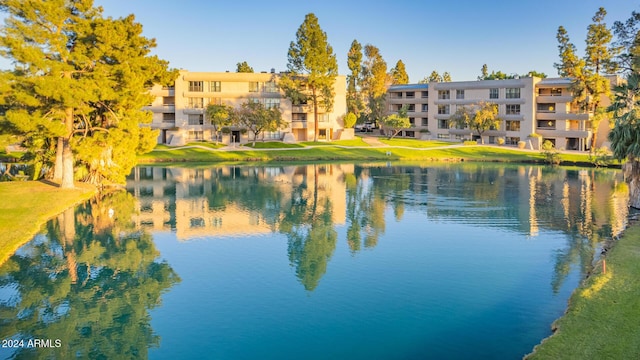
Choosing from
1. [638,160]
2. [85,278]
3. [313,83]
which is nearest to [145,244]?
[85,278]

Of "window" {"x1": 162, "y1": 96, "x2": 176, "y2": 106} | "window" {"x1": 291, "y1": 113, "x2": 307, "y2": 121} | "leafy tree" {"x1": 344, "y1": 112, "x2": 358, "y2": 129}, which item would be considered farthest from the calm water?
"leafy tree" {"x1": 344, "y1": 112, "x2": 358, "y2": 129}

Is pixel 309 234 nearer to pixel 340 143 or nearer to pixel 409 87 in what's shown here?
pixel 340 143

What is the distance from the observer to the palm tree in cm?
3828

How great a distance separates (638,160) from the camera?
38.7 metres

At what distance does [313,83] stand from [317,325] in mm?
85391

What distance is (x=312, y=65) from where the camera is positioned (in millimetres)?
100000

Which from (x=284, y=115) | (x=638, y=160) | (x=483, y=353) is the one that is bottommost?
(x=483, y=353)

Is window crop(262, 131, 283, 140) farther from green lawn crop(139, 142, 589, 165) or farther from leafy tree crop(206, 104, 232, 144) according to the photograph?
green lawn crop(139, 142, 589, 165)

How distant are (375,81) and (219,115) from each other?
1559 inches

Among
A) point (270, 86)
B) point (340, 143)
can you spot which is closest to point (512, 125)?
→ point (340, 143)

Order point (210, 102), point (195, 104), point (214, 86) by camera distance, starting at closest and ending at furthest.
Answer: point (210, 102)
point (195, 104)
point (214, 86)

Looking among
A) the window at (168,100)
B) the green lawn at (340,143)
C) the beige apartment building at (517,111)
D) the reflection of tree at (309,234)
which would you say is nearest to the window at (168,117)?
the window at (168,100)

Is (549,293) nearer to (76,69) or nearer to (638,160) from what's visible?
(638,160)

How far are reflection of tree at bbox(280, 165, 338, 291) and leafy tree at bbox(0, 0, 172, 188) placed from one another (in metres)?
17.2
